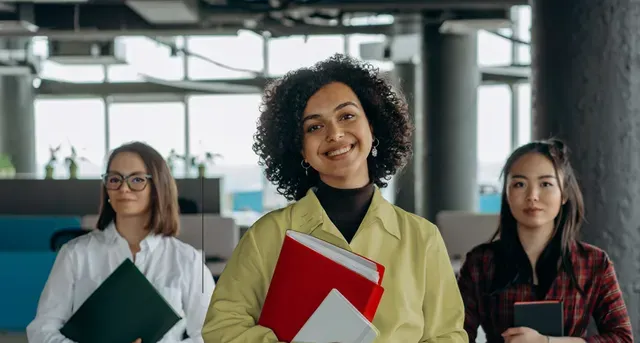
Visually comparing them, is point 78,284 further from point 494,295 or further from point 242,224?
point 242,224

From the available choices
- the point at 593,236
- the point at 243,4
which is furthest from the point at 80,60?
the point at 593,236

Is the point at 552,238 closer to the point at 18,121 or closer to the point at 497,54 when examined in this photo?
the point at 497,54

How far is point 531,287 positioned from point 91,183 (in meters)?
5.20

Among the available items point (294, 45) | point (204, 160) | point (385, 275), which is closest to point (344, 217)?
point (385, 275)

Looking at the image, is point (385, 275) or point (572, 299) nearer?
point (385, 275)

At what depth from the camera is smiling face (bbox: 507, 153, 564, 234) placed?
1915 mm

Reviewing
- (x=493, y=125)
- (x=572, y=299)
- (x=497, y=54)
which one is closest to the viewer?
(x=572, y=299)


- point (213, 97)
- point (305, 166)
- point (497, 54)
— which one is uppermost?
point (497, 54)

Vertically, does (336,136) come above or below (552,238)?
above

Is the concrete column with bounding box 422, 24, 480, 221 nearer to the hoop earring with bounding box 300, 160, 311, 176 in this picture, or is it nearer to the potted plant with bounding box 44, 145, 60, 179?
the potted plant with bounding box 44, 145, 60, 179

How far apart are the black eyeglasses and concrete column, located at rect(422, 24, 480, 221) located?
6632mm

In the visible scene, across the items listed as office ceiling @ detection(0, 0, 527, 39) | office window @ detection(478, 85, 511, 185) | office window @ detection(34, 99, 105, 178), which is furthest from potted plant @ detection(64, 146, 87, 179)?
office window @ detection(34, 99, 105, 178)

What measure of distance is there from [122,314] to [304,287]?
3.34 feet

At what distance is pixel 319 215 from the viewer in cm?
140
